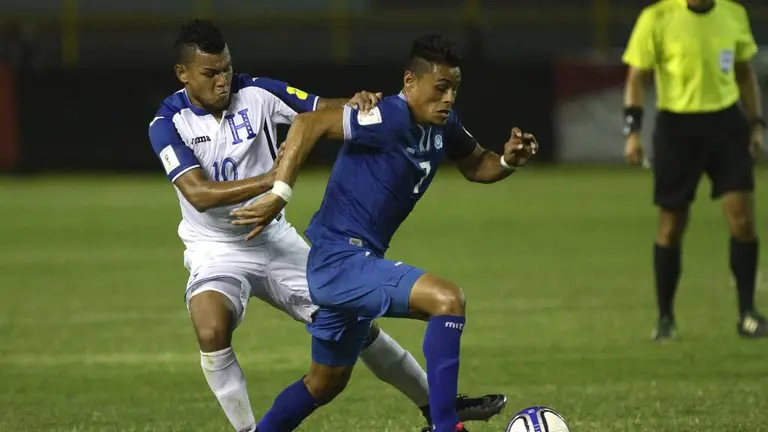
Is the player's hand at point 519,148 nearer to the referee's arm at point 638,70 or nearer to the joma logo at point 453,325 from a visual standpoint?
the joma logo at point 453,325

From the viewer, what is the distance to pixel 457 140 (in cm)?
588

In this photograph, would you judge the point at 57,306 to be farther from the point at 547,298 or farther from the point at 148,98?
the point at 148,98

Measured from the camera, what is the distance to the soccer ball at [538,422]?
5363 mm

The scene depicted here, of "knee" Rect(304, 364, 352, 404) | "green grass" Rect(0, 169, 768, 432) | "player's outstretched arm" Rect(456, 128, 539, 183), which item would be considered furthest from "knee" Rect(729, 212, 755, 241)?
"knee" Rect(304, 364, 352, 404)

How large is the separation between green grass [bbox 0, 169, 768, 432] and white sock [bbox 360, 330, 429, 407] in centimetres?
22

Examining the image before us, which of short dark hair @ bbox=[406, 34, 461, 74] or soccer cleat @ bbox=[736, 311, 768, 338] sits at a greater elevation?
short dark hair @ bbox=[406, 34, 461, 74]

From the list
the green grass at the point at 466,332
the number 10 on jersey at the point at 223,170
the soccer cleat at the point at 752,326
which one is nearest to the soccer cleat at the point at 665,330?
the green grass at the point at 466,332

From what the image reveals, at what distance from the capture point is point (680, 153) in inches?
348

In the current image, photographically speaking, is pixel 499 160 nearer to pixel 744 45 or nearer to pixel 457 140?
pixel 457 140

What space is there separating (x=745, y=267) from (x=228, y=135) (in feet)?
12.9

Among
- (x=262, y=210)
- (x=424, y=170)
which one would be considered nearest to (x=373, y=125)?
(x=424, y=170)

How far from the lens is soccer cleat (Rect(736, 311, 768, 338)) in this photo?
8562mm

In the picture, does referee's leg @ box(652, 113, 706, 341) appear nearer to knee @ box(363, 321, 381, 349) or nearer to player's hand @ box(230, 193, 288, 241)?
knee @ box(363, 321, 381, 349)

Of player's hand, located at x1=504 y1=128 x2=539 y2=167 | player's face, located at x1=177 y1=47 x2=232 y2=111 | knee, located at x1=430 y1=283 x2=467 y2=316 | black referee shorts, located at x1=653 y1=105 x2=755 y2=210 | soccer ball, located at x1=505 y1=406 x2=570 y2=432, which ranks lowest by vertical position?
black referee shorts, located at x1=653 y1=105 x2=755 y2=210
